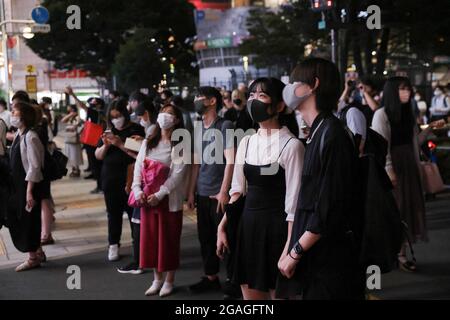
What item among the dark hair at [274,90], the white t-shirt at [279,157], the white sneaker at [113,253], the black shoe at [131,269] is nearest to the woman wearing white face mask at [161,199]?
the black shoe at [131,269]

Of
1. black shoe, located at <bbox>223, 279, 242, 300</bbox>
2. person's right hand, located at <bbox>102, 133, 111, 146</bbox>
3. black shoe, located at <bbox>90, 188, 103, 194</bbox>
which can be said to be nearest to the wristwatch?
black shoe, located at <bbox>223, 279, 242, 300</bbox>

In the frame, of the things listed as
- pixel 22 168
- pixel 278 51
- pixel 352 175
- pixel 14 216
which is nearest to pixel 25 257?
pixel 14 216

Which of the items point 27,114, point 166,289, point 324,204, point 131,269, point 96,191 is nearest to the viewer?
point 324,204

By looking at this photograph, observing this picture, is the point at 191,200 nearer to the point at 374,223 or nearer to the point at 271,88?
the point at 271,88

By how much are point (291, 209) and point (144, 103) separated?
317 cm

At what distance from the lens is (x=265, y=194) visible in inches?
126

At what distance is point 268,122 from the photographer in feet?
10.8

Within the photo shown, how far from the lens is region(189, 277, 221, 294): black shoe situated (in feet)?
16.8

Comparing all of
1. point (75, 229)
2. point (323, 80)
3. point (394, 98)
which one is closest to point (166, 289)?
point (394, 98)

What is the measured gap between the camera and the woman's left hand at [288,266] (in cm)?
263

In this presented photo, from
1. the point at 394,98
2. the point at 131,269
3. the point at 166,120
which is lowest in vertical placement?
the point at 131,269

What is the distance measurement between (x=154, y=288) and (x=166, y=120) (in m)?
1.47

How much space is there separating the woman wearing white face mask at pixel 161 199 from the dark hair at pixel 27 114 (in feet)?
4.89

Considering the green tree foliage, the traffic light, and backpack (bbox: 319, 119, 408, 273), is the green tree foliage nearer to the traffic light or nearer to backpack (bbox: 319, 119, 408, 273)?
the traffic light
